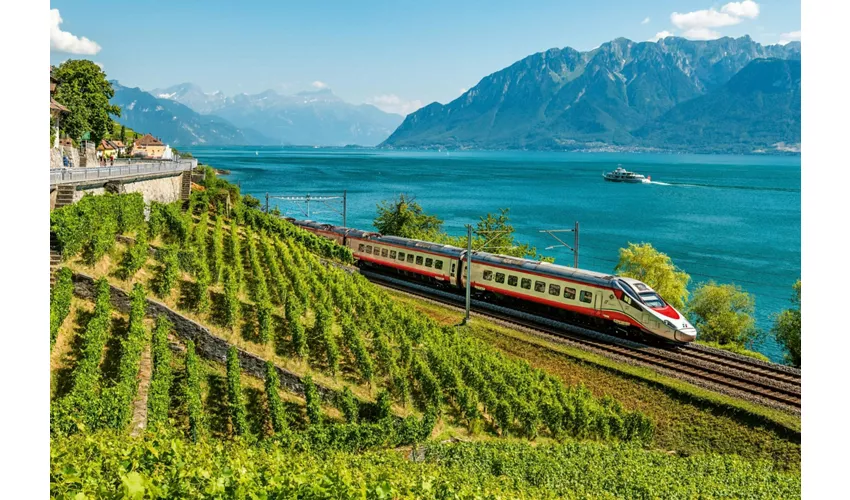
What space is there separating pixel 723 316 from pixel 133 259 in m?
32.1

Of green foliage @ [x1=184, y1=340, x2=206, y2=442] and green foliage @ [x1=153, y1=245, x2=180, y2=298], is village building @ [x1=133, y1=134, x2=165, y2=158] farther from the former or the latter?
green foliage @ [x1=184, y1=340, x2=206, y2=442]

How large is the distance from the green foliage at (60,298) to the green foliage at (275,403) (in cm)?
525

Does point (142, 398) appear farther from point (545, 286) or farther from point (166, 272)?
point (545, 286)

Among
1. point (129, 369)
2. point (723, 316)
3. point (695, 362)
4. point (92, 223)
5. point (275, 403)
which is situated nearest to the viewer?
point (129, 369)

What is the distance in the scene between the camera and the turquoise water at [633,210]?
66125mm

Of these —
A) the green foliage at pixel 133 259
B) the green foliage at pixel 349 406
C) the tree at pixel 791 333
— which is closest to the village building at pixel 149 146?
the green foliage at pixel 133 259

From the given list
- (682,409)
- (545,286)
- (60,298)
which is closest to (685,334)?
(682,409)

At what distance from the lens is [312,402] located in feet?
57.1

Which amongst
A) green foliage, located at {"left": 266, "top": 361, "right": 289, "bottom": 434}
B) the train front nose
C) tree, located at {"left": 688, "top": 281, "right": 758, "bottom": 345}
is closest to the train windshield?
the train front nose

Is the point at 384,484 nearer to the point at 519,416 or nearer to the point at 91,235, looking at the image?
the point at 519,416

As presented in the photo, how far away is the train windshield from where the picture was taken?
83.7 feet

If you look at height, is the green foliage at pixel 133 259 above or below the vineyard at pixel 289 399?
above

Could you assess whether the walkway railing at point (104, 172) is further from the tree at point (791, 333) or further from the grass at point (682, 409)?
the tree at point (791, 333)
